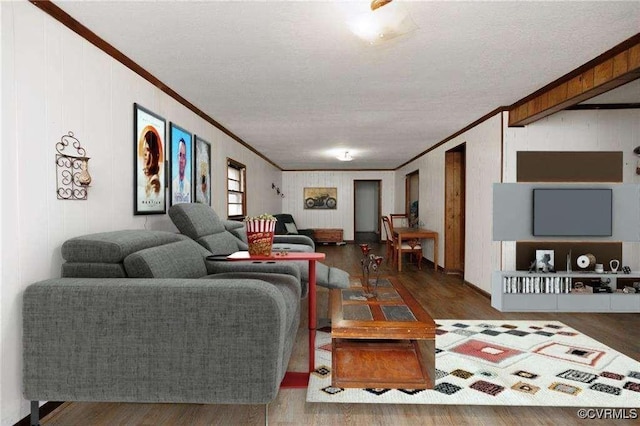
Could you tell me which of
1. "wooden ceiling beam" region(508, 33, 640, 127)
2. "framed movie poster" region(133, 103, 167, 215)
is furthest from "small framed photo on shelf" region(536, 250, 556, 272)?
"framed movie poster" region(133, 103, 167, 215)

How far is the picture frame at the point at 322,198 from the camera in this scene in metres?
12.0

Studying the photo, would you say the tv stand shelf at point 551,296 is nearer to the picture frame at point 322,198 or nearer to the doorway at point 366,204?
the picture frame at point 322,198

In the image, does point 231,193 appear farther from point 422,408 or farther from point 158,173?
point 422,408

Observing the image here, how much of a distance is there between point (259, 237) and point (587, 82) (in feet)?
9.60

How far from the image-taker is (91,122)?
8.29 feet

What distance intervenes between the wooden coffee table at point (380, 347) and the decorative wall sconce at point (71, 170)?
5.69 feet

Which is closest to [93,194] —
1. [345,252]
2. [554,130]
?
[554,130]

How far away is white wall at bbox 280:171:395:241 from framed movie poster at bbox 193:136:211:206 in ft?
23.0

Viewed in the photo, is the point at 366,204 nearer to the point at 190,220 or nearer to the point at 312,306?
the point at 190,220

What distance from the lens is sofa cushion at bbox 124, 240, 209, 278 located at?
6.62ft

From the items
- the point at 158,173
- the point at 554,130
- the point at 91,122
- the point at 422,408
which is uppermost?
the point at 554,130

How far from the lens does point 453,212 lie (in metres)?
6.58

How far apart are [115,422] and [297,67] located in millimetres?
2675

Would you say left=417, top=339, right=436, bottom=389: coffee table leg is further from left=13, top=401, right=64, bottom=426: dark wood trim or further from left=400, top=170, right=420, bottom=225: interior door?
left=400, top=170, right=420, bottom=225: interior door
